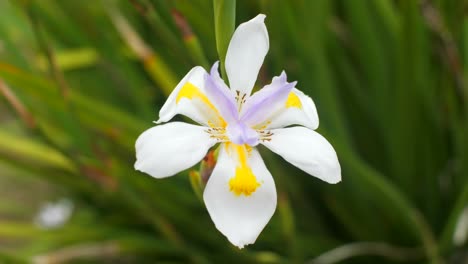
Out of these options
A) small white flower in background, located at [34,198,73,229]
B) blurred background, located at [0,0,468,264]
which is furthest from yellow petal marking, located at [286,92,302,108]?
small white flower in background, located at [34,198,73,229]

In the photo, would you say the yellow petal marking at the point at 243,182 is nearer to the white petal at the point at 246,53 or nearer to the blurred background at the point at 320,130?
the white petal at the point at 246,53

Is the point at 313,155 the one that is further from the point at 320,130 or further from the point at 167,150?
the point at 320,130

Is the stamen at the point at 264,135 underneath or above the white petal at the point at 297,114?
underneath

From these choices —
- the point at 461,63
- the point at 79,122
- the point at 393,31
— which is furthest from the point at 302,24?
the point at 79,122

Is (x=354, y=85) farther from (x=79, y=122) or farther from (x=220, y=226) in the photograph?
(x=220, y=226)

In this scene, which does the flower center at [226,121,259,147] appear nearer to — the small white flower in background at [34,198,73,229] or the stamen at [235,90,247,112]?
the stamen at [235,90,247,112]

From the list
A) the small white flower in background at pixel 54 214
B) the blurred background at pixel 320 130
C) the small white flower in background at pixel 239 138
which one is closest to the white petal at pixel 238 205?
the small white flower in background at pixel 239 138
